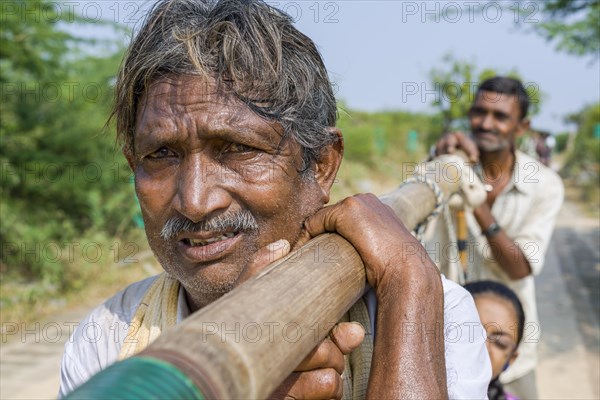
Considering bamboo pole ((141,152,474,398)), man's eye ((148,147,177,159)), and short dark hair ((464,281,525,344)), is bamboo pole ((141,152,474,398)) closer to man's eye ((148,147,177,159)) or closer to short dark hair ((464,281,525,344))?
man's eye ((148,147,177,159))

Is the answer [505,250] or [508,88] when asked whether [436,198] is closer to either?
[505,250]

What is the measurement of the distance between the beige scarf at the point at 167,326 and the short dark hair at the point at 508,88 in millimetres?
2596

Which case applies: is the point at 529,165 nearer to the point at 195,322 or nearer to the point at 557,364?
the point at 557,364

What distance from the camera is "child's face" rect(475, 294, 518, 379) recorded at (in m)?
2.81

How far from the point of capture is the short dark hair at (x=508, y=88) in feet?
12.1

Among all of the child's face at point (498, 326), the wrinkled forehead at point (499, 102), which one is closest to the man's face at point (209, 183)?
the child's face at point (498, 326)

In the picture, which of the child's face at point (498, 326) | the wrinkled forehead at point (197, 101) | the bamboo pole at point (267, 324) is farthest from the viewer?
the child's face at point (498, 326)

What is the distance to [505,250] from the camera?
324cm

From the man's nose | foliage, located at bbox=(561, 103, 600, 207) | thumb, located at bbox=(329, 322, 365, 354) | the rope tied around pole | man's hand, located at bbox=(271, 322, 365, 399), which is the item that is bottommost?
foliage, located at bbox=(561, 103, 600, 207)

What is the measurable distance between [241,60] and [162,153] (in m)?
0.27

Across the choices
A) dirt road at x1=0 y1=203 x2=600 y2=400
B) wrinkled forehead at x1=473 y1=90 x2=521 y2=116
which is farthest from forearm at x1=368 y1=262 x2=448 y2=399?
dirt road at x1=0 y1=203 x2=600 y2=400

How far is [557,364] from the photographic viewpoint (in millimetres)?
5145

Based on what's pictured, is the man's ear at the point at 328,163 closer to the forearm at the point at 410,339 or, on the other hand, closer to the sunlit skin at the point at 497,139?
the forearm at the point at 410,339

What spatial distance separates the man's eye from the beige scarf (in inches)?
13.0
